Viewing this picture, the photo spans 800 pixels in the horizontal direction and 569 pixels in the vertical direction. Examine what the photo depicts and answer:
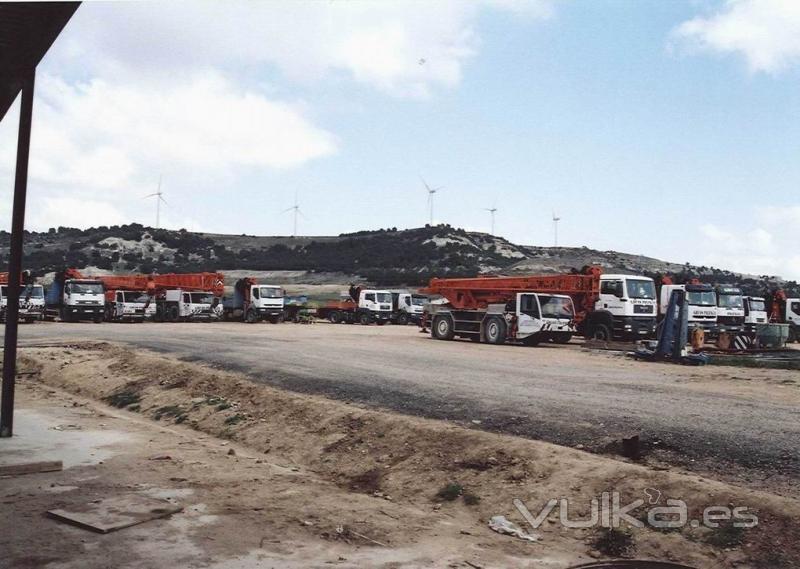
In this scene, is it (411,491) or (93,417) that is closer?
(411,491)

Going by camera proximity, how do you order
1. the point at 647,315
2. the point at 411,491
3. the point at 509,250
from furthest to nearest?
the point at 509,250, the point at 647,315, the point at 411,491

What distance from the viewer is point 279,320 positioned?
44.3m

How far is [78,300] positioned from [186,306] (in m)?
6.17

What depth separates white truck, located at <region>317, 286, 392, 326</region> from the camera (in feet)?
150

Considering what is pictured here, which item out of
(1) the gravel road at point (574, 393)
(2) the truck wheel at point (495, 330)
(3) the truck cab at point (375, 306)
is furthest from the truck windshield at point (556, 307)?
(3) the truck cab at point (375, 306)

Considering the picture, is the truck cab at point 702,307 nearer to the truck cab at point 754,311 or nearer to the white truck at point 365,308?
the truck cab at point 754,311

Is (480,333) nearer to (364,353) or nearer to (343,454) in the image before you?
(364,353)

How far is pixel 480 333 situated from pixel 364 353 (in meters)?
8.58

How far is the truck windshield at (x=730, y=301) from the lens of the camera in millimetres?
28778

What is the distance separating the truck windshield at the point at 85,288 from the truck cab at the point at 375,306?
16.5m

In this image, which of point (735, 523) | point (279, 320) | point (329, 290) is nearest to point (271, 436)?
point (735, 523)

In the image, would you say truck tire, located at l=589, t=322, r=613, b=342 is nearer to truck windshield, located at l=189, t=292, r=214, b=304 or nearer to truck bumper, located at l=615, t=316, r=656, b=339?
truck bumper, located at l=615, t=316, r=656, b=339

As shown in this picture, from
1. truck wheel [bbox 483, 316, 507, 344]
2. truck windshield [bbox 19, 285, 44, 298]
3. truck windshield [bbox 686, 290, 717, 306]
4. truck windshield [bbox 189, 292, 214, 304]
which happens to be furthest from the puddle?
truck windshield [bbox 189, 292, 214, 304]

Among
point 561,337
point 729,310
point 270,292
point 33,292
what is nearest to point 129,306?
point 33,292
